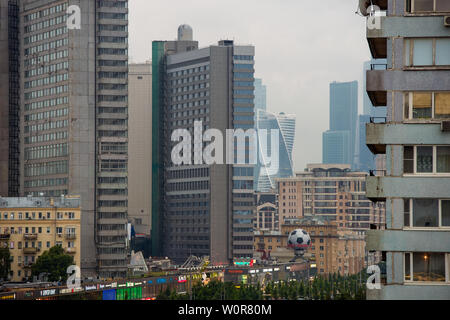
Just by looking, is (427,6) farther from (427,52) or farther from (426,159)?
(426,159)

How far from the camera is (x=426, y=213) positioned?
32.0 metres

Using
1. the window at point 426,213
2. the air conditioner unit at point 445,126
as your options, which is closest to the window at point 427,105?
the air conditioner unit at point 445,126

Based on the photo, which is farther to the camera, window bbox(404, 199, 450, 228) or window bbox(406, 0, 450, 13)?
window bbox(406, 0, 450, 13)

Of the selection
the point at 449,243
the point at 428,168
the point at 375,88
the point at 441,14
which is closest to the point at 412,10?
the point at 441,14

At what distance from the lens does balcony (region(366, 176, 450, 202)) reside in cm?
3188

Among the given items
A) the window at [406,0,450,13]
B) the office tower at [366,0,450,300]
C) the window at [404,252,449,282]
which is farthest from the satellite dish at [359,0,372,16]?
the window at [404,252,449,282]

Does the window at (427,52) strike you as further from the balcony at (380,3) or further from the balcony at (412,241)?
the balcony at (412,241)

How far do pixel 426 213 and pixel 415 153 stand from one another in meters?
2.00

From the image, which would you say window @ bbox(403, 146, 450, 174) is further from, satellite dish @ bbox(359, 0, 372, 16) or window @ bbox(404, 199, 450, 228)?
satellite dish @ bbox(359, 0, 372, 16)

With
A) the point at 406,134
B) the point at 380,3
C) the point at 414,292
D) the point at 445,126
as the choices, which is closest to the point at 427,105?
the point at 445,126

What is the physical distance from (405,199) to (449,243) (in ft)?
6.39

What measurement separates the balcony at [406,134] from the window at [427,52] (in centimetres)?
202

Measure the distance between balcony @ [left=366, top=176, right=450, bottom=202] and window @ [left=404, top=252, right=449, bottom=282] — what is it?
1880mm
